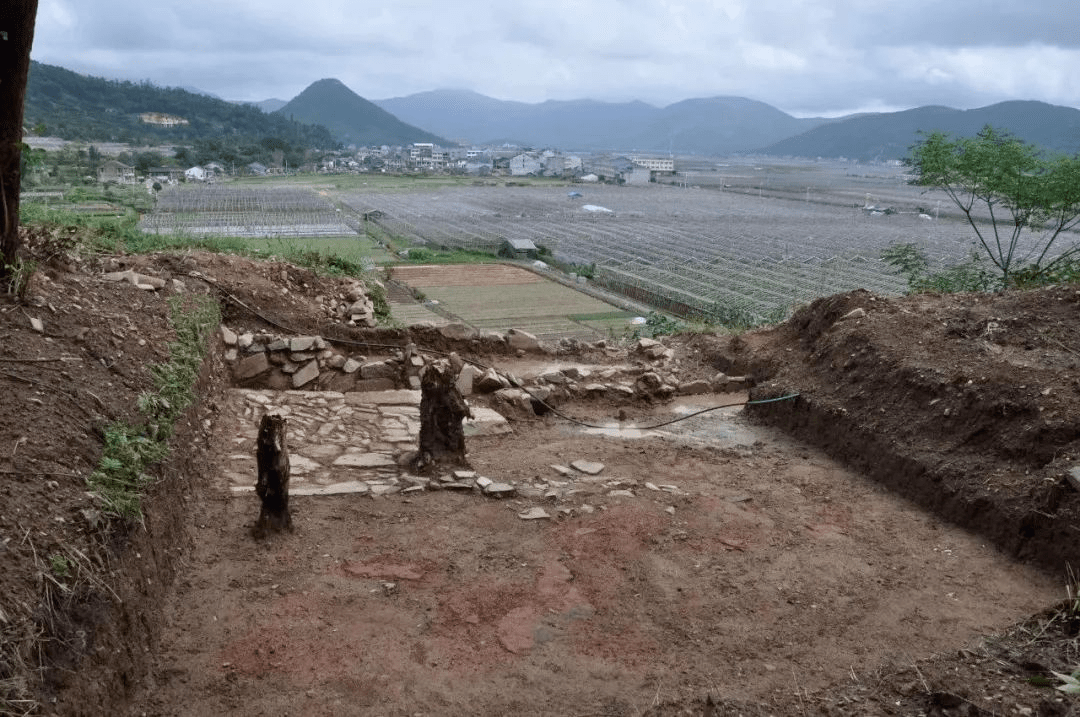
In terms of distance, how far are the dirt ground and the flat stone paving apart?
175mm

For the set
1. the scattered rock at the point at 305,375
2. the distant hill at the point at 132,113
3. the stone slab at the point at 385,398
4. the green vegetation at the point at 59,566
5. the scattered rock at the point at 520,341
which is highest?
the distant hill at the point at 132,113

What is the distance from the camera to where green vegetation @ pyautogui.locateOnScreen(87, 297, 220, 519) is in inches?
166

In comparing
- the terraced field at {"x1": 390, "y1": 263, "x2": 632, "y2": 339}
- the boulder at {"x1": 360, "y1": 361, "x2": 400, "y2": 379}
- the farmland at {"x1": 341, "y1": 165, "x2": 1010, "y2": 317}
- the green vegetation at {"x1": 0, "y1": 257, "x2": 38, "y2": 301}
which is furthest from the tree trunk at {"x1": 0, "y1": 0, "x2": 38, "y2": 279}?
the farmland at {"x1": 341, "y1": 165, "x2": 1010, "y2": 317}

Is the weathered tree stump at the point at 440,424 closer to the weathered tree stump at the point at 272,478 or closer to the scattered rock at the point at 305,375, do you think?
the weathered tree stump at the point at 272,478

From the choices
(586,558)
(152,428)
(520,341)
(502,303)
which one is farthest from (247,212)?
(586,558)

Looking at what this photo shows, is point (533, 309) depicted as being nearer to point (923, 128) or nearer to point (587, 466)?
point (587, 466)

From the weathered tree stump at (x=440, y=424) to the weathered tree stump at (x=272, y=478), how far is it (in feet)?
4.59

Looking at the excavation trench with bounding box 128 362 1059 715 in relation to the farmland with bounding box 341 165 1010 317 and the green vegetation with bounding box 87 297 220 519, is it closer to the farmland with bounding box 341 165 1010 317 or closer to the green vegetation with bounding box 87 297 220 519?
the green vegetation with bounding box 87 297 220 519

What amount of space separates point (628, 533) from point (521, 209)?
54.9m

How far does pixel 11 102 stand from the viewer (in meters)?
5.50

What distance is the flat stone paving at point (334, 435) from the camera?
6.26 meters

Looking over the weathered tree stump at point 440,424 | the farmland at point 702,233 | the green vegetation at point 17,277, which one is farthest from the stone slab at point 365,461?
the farmland at point 702,233

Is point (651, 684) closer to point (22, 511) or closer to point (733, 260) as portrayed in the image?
point (22, 511)

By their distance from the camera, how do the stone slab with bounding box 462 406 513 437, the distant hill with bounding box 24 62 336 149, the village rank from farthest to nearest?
the village, the distant hill with bounding box 24 62 336 149, the stone slab with bounding box 462 406 513 437
